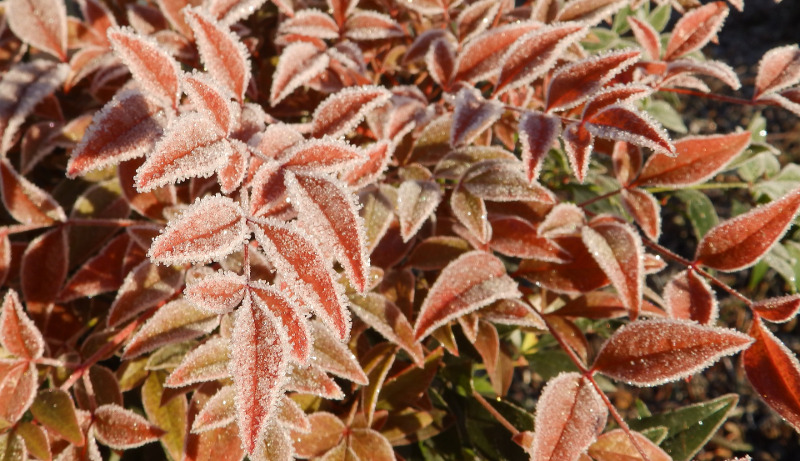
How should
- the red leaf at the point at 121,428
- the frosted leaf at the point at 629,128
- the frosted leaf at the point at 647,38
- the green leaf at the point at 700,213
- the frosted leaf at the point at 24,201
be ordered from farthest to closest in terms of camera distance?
1. the green leaf at the point at 700,213
2. the frosted leaf at the point at 647,38
3. the frosted leaf at the point at 24,201
4. the red leaf at the point at 121,428
5. the frosted leaf at the point at 629,128

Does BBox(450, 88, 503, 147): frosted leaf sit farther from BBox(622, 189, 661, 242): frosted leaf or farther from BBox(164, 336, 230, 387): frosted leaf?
BBox(164, 336, 230, 387): frosted leaf

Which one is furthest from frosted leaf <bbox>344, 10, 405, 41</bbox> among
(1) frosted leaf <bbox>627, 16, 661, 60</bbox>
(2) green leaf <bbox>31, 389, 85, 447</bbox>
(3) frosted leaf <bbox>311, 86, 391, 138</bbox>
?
(2) green leaf <bbox>31, 389, 85, 447</bbox>

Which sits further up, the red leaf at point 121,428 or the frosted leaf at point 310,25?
the frosted leaf at point 310,25

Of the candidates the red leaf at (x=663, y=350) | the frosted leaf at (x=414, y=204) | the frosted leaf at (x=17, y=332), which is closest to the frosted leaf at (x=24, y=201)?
the frosted leaf at (x=17, y=332)

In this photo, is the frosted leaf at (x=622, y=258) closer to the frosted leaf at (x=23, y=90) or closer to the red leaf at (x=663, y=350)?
the red leaf at (x=663, y=350)

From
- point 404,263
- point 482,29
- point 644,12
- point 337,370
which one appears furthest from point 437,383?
point 644,12

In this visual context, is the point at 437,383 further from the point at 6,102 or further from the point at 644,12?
the point at 644,12
